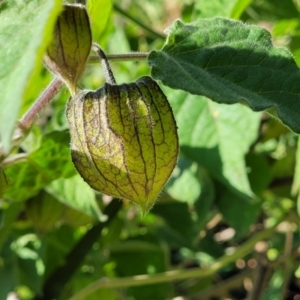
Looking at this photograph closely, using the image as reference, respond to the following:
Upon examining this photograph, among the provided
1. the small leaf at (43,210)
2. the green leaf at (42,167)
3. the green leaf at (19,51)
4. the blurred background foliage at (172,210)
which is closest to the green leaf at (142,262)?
the blurred background foliage at (172,210)

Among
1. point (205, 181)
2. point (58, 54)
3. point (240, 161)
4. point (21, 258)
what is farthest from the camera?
point (21, 258)

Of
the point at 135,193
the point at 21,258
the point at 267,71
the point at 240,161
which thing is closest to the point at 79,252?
the point at 21,258

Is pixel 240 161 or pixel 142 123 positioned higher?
pixel 142 123

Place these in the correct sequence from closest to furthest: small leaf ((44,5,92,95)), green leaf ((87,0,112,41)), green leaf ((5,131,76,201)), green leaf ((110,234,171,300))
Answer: small leaf ((44,5,92,95)), green leaf ((87,0,112,41)), green leaf ((5,131,76,201)), green leaf ((110,234,171,300))

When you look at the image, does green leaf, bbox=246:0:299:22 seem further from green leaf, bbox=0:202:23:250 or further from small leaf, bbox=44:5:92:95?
small leaf, bbox=44:5:92:95

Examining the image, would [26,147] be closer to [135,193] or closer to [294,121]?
[135,193]

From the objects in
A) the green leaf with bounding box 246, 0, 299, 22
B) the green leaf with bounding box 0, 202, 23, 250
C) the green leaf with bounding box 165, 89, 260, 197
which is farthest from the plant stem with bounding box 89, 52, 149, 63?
the green leaf with bounding box 246, 0, 299, 22

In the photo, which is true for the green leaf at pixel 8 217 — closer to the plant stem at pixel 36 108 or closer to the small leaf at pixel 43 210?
the small leaf at pixel 43 210
